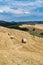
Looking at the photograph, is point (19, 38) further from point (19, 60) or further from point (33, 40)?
point (19, 60)

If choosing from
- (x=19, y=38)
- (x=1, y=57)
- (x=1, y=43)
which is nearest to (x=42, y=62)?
(x=1, y=57)

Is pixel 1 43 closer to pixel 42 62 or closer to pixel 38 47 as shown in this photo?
pixel 38 47

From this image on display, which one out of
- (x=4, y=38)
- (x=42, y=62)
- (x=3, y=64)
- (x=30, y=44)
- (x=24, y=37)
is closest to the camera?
(x=3, y=64)

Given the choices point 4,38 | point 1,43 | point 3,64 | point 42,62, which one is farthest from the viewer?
point 4,38

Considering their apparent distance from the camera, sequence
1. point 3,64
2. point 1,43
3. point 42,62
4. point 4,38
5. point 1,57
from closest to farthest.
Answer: point 3,64 → point 1,57 → point 42,62 → point 1,43 → point 4,38

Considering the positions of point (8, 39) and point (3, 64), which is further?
point (8, 39)

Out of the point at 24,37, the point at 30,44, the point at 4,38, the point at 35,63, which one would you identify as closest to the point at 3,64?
the point at 35,63
